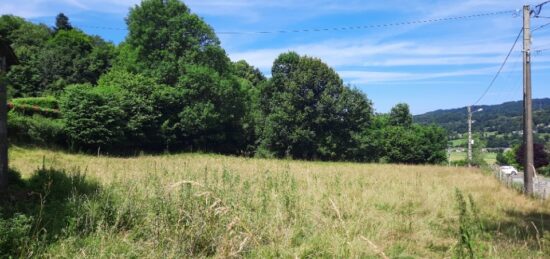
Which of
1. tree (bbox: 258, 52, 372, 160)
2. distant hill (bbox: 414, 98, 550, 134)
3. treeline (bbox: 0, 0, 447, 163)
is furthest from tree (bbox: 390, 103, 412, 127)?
tree (bbox: 258, 52, 372, 160)

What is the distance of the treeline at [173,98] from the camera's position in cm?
2539

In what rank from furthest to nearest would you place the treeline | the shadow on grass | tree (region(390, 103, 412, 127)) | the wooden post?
tree (region(390, 103, 412, 127)), the treeline, the wooden post, the shadow on grass

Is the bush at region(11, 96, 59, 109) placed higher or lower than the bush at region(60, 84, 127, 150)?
higher

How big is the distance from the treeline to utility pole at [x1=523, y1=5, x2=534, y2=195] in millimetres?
12154

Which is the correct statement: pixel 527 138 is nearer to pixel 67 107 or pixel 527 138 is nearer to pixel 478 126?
pixel 67 107

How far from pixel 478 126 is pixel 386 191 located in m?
105

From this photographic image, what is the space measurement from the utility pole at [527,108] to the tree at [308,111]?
86.3 feet

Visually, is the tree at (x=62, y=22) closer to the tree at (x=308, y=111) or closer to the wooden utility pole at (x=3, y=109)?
the tree at (x=308, y=111)

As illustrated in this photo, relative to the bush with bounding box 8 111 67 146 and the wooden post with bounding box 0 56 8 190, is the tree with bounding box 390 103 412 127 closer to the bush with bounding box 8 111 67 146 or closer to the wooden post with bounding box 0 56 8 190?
the bush with bounding box 8 111 67 146

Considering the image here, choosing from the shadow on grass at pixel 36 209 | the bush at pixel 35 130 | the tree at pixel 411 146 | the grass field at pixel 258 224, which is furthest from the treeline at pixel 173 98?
the grass field at pixel 258 224

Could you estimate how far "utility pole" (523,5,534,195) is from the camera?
48.7ft

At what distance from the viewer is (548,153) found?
5009 centimetres

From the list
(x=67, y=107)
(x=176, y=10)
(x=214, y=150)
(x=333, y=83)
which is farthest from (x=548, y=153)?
(x=67, y=107)

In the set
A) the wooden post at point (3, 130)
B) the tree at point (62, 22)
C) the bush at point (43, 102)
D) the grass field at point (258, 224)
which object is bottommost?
the grass field at point (258, 224)
